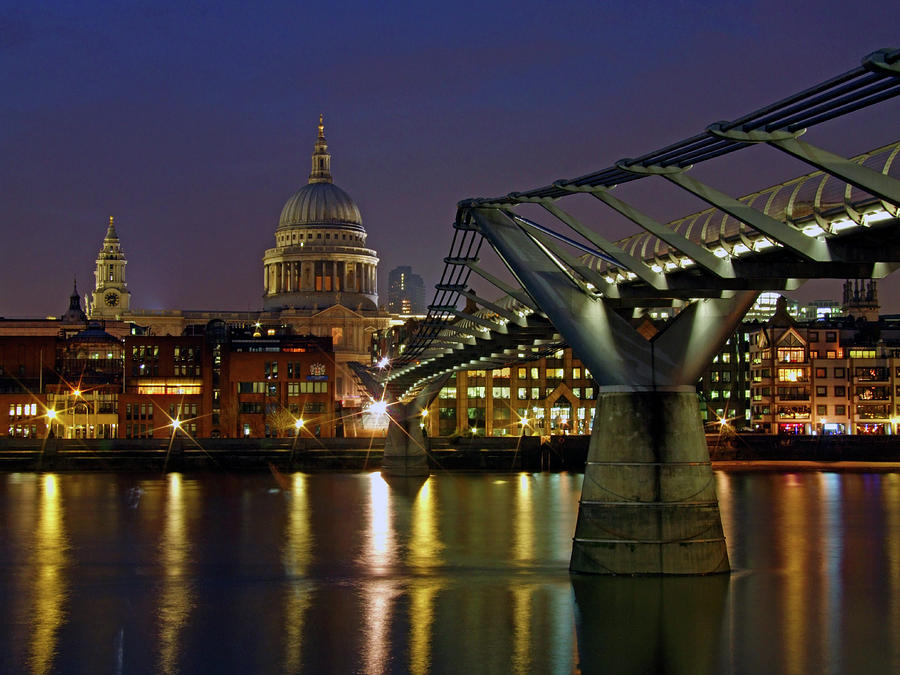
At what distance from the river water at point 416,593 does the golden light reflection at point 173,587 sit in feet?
0.32

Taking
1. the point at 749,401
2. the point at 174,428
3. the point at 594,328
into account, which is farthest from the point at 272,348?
the point at 594,328

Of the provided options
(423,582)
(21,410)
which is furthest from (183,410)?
(423,582)

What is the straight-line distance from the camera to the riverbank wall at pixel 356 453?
107 m

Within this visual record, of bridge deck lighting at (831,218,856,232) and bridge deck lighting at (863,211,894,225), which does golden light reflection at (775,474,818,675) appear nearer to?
bridge deck lighting at (831,218,856,232)

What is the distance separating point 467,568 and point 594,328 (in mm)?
12877

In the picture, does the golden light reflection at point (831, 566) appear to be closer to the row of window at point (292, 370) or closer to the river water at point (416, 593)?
the river water at point (416, 593)

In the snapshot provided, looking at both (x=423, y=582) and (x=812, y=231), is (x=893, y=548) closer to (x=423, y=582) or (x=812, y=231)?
(x=423, y=582)

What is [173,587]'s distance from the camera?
44469 millimetres

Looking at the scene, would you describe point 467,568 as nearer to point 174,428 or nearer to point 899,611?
point 899,611

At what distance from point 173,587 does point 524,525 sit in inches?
818

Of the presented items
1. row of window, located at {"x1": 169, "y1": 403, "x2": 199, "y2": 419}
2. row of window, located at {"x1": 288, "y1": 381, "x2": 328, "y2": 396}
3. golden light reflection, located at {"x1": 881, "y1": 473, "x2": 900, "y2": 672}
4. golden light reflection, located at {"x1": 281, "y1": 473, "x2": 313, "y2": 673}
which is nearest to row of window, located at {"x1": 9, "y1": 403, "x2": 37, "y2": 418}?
row of window, located at {"x1": 169, "y1": 403, "x2": 199, "y2": 419}

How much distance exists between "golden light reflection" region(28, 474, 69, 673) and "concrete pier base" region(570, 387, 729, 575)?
45.7 ft

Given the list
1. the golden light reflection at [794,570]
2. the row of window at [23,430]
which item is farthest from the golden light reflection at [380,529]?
the row of window at [23,430]

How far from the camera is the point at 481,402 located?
13000cm
